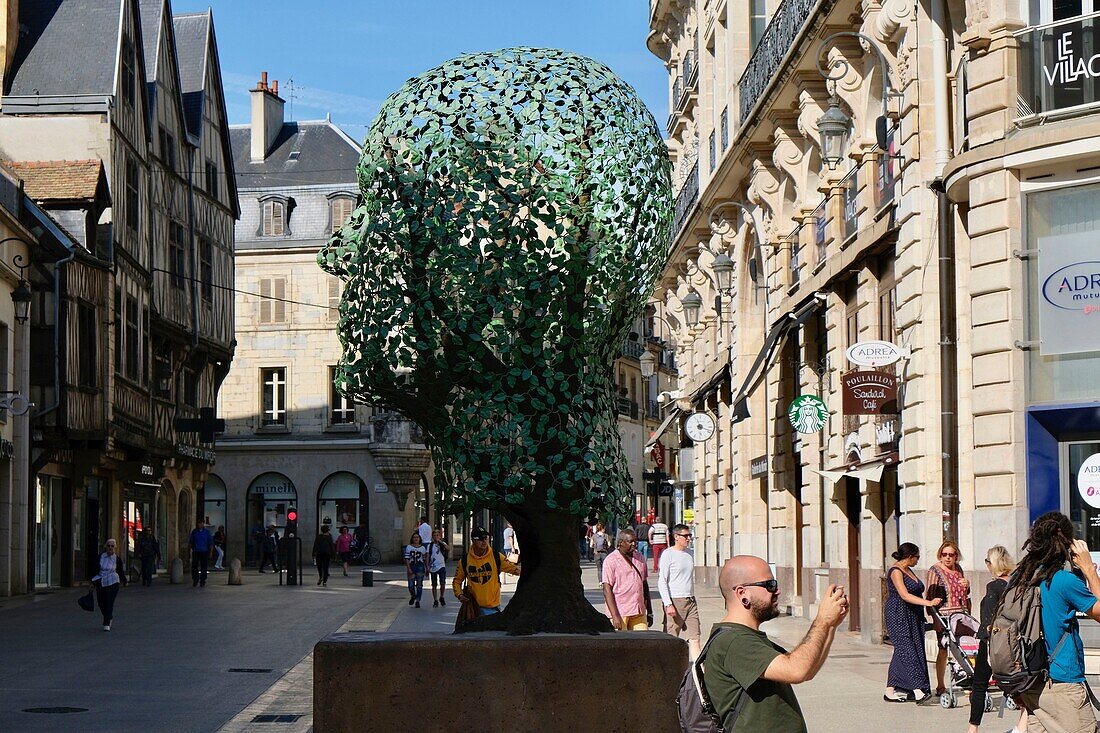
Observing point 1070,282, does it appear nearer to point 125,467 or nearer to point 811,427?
point 811,427

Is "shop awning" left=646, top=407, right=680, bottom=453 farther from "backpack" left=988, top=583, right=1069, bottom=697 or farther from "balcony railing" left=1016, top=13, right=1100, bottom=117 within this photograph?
"backpack" left=988, top=583, right=1069, bottom=697

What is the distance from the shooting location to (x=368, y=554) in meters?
57.1

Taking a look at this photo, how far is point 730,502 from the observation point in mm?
34188

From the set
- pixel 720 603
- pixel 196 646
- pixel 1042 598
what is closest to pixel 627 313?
pixel 1042 598

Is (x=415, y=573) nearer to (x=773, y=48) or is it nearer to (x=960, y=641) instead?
(x=773, y=48)

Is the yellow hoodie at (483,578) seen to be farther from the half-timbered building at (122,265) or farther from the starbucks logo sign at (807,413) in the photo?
the half-timbered building at (122,265)

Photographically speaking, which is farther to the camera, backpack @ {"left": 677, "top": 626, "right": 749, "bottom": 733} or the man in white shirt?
the man in white shirt

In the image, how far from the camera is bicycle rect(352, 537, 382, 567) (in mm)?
57000

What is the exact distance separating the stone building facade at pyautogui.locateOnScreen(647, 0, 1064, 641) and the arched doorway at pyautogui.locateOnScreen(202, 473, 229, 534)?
28.9m

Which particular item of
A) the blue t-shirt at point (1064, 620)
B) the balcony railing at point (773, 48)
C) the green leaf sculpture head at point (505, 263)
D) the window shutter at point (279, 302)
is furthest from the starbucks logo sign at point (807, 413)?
the window shutter at point (279, 302)

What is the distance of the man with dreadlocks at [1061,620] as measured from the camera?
8.52 metres

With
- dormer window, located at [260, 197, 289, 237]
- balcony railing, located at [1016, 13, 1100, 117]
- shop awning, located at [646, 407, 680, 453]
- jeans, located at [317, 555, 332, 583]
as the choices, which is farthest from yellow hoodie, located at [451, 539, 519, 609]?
dormer window, located at [260, 197, 289, 237]

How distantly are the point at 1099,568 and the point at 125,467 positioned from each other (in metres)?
28.2

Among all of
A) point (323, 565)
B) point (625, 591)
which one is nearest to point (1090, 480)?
point (625, 591)
